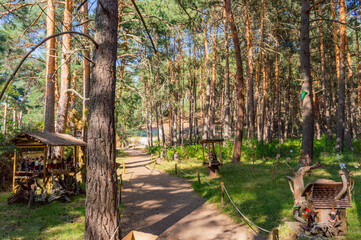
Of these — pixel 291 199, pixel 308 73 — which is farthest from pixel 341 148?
pixel 291 199

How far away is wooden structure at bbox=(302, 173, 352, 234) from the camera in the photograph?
15.2ft

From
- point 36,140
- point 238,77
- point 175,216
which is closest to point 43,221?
point 36,140

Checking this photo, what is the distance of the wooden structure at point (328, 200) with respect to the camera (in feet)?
15.2

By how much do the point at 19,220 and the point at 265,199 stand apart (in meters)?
7.87

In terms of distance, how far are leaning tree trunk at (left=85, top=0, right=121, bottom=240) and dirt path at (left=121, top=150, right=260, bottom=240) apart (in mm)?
2113

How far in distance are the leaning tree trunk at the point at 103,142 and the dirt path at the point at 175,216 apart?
211 centimetres

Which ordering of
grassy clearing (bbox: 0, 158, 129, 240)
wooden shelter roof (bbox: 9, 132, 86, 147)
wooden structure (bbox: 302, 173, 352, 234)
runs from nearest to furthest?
wooden structure (bbox: 302, 173, 352, 234) → grassy clearing (bbox: 0, 158, 129, 240) → wooden shelter roof (bbox: 9, 132, 86, 147)

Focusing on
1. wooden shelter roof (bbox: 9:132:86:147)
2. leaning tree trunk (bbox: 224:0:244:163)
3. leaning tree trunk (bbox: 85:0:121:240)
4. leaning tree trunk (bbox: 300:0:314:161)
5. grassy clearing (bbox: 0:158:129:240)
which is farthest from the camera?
leaning tree trunk (bbox: 224:0:244:163)

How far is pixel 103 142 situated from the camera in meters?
4.58

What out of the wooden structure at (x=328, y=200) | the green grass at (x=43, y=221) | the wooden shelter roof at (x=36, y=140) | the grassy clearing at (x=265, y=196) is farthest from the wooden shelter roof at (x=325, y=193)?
the wooden shelter roof at (x=36, y=140)

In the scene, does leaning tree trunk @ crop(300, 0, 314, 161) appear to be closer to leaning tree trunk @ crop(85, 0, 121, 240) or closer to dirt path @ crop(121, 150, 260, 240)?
dirt path @ crop(121, 150, 260, 240)

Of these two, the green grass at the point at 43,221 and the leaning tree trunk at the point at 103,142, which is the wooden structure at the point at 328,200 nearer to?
the leaning tree trunk at the point at 103,142

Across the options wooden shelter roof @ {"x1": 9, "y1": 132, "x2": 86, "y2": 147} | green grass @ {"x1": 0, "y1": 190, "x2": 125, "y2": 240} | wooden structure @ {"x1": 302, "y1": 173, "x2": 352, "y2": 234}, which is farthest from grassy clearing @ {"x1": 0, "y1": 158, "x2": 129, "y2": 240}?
wooden structure @ {"x1": 302, "y1": 173, "x2": 352, "y2": 234}

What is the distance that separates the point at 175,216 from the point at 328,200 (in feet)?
15.0
